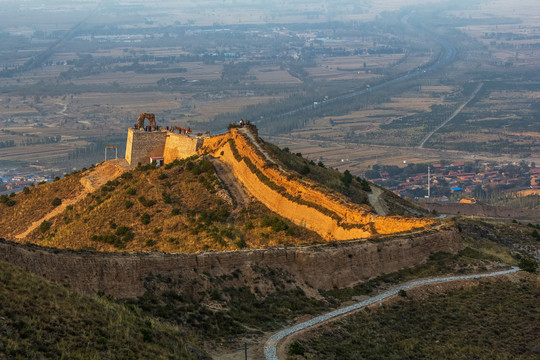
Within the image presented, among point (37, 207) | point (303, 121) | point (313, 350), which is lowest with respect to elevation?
point (303, 121)

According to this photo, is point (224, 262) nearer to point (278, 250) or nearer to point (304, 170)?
point (278, 250)

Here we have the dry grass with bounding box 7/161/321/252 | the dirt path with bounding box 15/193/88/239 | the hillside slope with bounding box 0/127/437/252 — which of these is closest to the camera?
the hillside slope with bounding box 0/127/437/252

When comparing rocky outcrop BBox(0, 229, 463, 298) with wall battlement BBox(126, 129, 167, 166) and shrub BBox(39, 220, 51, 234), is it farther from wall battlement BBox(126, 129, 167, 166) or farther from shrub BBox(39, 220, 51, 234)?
wall battlement BBox(126, 129, 167, 166)

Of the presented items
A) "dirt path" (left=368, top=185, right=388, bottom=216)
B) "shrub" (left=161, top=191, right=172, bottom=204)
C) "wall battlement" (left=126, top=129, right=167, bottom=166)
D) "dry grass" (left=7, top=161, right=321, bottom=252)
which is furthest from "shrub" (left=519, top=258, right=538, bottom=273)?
"wall battlement" (left=126, top=129, right=167, bottom=166)

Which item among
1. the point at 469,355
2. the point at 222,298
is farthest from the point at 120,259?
the point at 469,355

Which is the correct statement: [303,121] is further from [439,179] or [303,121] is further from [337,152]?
[439,179]
